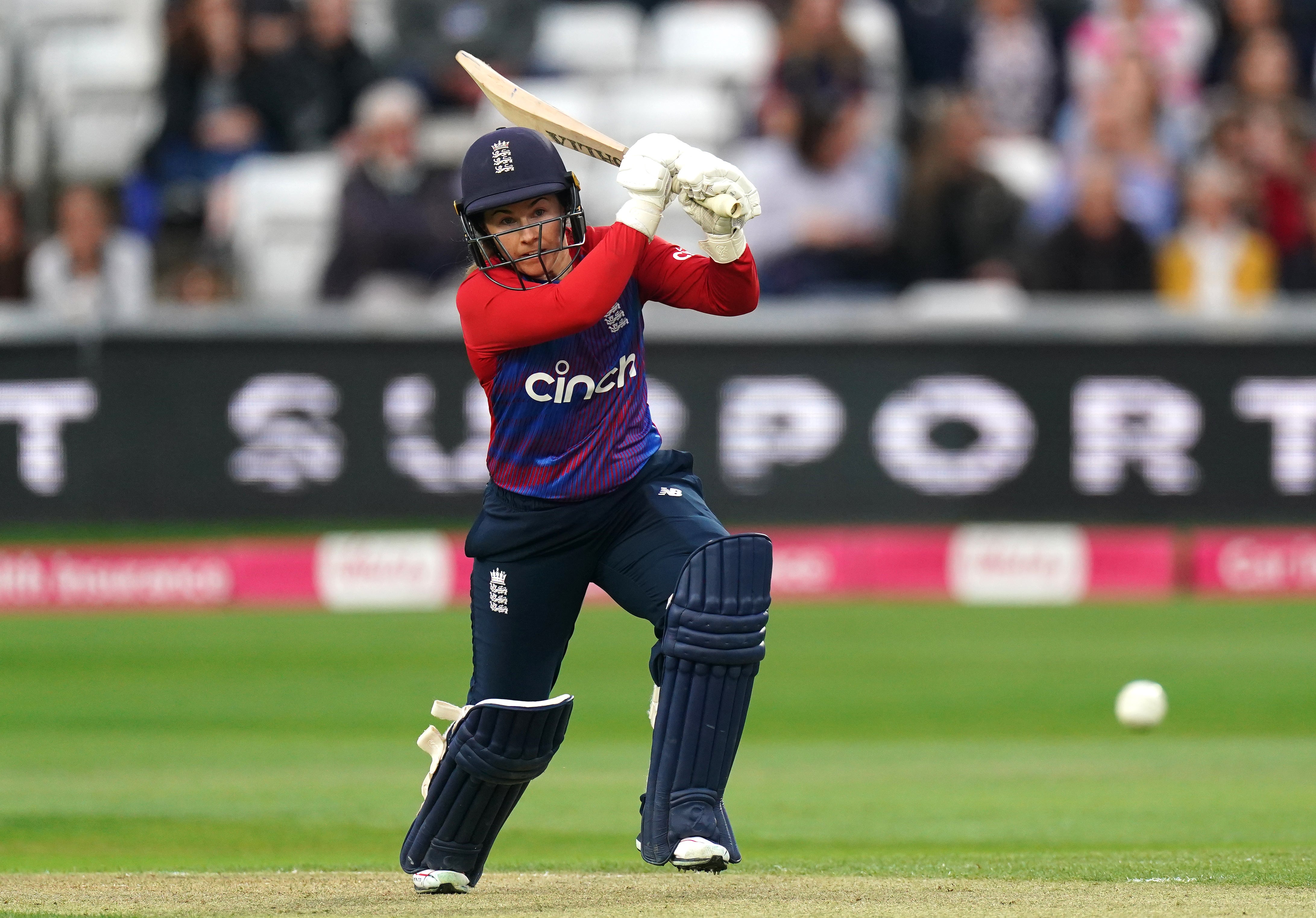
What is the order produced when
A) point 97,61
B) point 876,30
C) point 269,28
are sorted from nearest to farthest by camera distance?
point 269,28
point 876,30
point 97,61

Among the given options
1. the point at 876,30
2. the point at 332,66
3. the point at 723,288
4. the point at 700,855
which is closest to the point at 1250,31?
the point at 876,30

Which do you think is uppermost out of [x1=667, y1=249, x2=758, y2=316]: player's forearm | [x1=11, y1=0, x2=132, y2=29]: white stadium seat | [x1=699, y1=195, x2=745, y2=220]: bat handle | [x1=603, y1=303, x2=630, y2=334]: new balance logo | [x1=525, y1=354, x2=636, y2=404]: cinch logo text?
[x1=11, y1=0, x2=132, y2=29]: white stadium seat

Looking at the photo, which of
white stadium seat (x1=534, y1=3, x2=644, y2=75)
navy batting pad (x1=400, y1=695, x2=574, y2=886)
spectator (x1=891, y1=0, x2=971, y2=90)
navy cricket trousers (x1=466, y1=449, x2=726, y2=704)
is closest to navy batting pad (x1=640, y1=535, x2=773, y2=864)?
navy cricket trousers (x1=466, y1=449, x2=726, y2=704)

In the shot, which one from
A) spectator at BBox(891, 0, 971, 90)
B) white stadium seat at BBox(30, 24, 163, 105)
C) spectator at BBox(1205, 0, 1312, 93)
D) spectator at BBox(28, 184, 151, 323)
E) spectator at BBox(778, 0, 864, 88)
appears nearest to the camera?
spectator at BBox(28, 184, 151, 323)

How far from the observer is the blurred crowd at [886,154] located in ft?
35.2

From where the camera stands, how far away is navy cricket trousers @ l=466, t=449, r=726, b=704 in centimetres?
434

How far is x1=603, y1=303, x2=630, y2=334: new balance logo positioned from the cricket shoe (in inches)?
40.5

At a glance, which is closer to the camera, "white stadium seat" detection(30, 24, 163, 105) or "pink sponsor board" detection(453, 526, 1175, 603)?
"pink sponsor board" detection(453, 526, 1175, 603)

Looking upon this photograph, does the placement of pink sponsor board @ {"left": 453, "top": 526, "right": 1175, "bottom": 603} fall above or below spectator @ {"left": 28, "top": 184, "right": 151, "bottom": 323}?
below

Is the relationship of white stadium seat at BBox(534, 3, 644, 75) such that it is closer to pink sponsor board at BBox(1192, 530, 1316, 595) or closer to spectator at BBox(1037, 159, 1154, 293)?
spectator at BBox(1037, 159, 1154, 293)

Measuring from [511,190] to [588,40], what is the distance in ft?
29.2

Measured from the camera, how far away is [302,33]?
11.9 m

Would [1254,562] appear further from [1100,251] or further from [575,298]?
[575,298]

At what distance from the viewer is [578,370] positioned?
431cm
